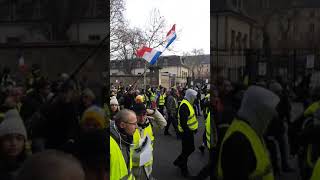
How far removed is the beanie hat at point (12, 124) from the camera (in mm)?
1400

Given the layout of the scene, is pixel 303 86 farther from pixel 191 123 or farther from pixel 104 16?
pixel 191 123

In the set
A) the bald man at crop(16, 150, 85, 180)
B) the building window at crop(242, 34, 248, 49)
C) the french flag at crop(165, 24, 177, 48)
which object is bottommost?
the bald man at crop(16, 150, 85, 180)

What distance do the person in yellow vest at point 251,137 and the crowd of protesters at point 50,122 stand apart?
0.52 m

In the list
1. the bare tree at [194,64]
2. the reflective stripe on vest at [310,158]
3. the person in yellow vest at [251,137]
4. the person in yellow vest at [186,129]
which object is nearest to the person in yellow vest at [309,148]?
the reflective stripe on vest at [310,158]

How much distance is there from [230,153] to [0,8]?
1.07 metres

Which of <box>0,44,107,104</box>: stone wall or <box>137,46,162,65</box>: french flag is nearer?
<box>0,44,107,104</box>: stone wall

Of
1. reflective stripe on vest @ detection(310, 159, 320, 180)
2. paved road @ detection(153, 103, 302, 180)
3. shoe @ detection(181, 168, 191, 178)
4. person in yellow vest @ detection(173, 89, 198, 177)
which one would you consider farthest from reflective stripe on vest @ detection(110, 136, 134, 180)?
person in yellow vest @ detection(173, 89, 198, 177)

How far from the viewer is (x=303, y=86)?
60.4 inches

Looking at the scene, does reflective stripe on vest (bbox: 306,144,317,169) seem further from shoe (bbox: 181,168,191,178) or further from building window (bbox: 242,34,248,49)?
shoe (bbox: 181,168,191,178)

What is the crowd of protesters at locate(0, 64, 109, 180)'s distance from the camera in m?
1.38

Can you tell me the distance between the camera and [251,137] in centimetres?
153

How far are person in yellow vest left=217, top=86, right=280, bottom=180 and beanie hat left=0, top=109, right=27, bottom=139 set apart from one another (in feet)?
2.67

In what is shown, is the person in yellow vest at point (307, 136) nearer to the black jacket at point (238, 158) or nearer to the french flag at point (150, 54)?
the black jacket at point (238, 158)

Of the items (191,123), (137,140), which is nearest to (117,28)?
(191,123)
